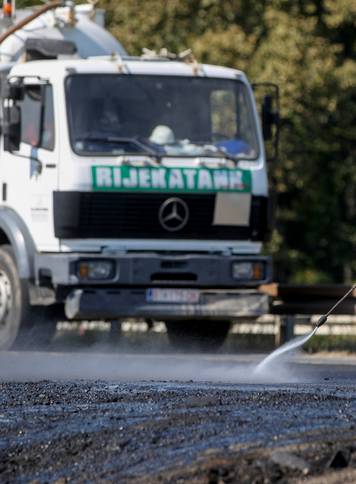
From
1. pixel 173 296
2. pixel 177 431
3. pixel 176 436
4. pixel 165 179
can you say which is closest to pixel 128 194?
pixel 165 179

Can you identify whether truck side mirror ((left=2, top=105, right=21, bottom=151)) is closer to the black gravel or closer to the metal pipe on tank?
the metal pipe on tank

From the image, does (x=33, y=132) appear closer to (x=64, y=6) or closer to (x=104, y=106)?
(x=104, y=106)

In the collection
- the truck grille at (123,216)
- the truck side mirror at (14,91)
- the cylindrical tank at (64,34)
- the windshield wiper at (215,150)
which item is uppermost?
the cylindrical tank at (64,34)

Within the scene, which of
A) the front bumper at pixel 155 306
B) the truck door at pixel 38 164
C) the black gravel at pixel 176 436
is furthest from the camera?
the truck door at pixel 38 164

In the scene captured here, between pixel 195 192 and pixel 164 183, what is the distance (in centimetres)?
36

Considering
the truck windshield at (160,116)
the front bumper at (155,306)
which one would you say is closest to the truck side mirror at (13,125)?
the truck windshield at (160,116)

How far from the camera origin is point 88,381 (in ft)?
32.9

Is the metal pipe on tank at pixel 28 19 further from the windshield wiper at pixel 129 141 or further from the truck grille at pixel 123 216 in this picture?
the truck grille at pixel 123 216

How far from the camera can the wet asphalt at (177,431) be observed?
241 inches

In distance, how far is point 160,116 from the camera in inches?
602

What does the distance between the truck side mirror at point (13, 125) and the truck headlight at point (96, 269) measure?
142cm

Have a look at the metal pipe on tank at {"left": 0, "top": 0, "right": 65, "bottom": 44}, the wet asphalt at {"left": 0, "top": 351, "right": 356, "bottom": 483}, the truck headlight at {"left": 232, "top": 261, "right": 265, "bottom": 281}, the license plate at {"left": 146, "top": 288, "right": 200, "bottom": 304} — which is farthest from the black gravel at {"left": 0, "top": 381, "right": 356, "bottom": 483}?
the metal pipe on tank at {"left": 0, "top": 0, "right": 65, "bottom": 44}

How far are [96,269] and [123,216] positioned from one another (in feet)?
2.03

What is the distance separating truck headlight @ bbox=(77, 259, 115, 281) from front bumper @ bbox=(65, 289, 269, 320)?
5.6 inches
